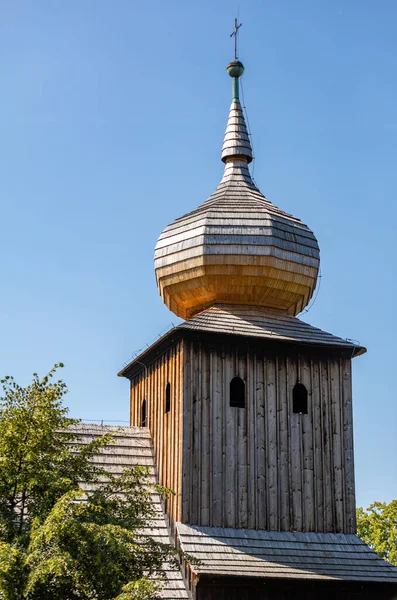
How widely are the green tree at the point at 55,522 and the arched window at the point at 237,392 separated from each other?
187 inches

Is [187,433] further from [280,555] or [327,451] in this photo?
[327,451]

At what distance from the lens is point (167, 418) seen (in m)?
24.2

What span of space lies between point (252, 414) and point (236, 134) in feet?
28.5

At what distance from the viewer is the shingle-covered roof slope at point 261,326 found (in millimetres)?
24062

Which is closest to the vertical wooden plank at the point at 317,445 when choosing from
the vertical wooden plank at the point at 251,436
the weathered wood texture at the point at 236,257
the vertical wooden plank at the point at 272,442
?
the vertical wooden plank at the point at 272,442

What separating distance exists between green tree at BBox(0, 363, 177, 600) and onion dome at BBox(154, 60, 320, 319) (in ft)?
23.8

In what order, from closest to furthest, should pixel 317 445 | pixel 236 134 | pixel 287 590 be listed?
pixel 287 590 < pixel 317 445 < pixel 236 134

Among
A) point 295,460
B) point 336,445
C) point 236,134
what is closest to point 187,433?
point 295,460

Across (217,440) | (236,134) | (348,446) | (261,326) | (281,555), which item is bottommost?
(281,555)

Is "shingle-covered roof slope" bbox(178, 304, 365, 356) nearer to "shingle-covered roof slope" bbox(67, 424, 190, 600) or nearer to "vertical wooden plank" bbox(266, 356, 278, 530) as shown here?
"vertical wooden plank" bbox(266, 356, 278, 530)

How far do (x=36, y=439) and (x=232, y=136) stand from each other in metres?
13.1

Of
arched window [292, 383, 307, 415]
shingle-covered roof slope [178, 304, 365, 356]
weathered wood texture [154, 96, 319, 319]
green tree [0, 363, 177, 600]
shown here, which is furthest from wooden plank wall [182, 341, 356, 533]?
green tree [0, 363, 177, 600]

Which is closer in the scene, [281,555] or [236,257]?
[281,555]

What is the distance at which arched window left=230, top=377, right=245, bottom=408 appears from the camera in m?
→ 23.9
